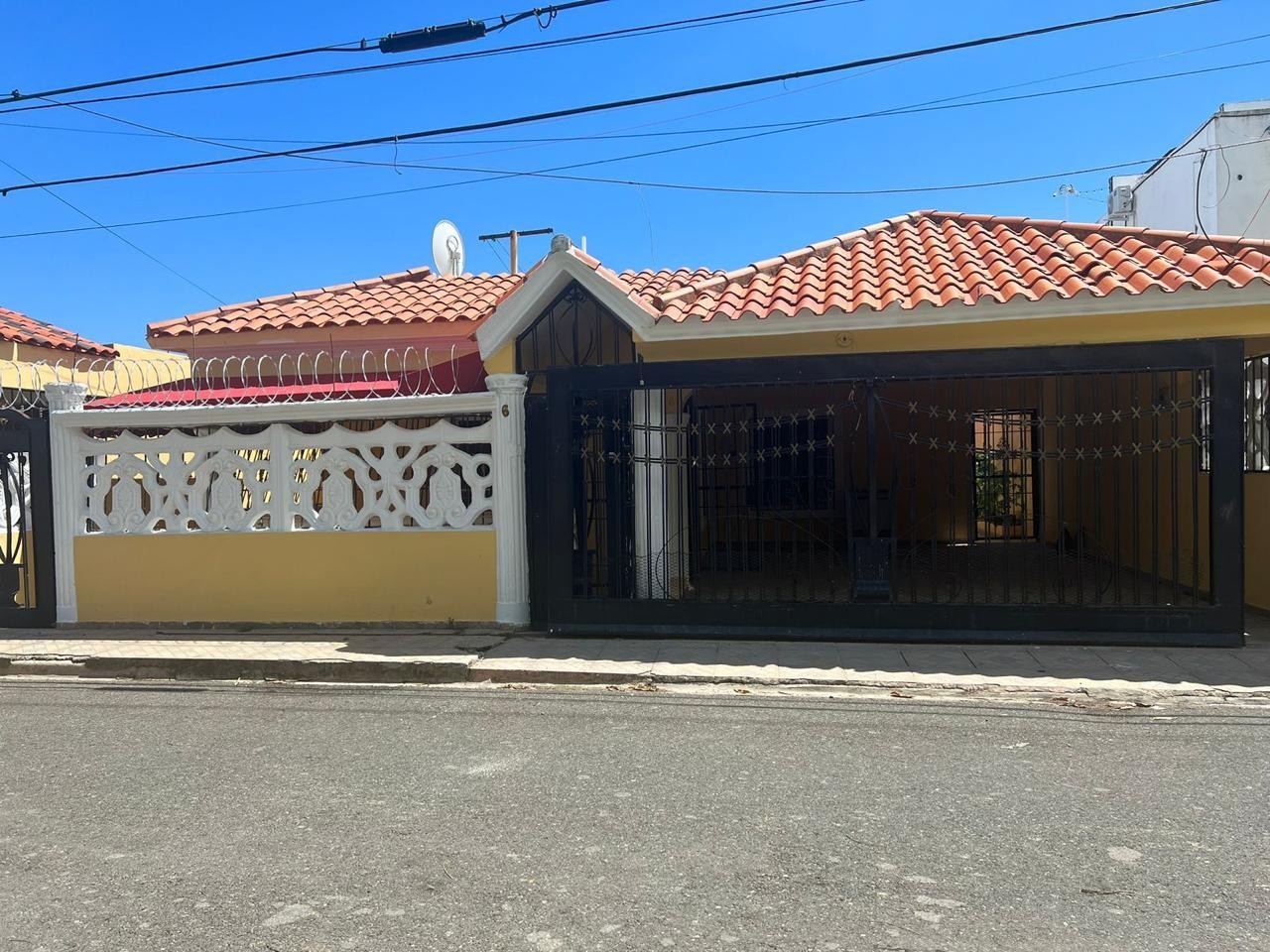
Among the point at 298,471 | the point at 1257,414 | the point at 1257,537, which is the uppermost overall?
the point at 1257,414

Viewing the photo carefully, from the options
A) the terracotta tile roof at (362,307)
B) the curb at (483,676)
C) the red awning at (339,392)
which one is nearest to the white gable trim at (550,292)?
the red awning at (339,392)

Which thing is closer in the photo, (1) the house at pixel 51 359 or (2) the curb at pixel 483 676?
(2) the curb at pixel 483 676

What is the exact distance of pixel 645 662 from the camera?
6758 mm

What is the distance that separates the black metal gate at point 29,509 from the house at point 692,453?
0.99ft

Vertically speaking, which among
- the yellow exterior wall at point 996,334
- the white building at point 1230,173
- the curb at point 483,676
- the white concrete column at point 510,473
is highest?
the white building at point 1230,173

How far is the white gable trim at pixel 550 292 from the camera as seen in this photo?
747 centimetres

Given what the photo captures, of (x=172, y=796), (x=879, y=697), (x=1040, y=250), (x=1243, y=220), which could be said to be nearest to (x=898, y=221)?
(x=1040, y=250)

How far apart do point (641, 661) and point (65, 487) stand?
5.71 metres

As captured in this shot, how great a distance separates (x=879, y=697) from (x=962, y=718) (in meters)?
0.65

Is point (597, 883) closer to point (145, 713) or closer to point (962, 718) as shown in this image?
point (962, 718)

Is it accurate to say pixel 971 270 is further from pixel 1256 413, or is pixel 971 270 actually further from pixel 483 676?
pixel 483 676

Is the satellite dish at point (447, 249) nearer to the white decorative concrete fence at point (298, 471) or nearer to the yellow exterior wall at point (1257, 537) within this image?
the white decorative concrete fence at point (298, 471)

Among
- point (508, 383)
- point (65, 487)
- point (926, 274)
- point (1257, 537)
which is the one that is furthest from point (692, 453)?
point (65, 487)

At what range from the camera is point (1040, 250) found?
27.8 feet
